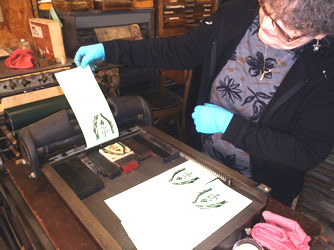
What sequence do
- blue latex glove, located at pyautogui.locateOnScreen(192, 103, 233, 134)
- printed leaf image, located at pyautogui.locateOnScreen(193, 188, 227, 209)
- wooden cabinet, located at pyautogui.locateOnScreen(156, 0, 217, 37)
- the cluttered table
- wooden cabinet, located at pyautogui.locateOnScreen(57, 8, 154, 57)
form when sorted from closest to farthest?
the cluttered table, printed leaf image, located at pyautogui.locateOnScreen(193, 188, 227, 209), blue latex glove, located at pyautogui.locateOnScreen(192, 103, 233, 134), wooden cabinet, located at pyautogui.locateOnScreen(57, 8, 154, 57), wooden cabinet, located at pyautogui.locateOnScreen(156, 0, 217, 37)

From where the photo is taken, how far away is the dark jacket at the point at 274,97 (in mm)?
972

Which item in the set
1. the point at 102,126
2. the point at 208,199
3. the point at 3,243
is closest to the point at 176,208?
the point at 208,199

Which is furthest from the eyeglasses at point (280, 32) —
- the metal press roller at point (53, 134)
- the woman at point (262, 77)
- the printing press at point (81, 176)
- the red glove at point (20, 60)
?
the red glove at point (20, 60)

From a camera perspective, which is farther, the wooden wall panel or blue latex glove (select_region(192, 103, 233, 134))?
the wooden wall panel

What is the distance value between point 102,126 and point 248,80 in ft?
2.01

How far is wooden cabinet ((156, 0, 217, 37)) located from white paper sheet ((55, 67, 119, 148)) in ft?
7.19

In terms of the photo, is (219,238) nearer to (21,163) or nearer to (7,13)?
(21,163)

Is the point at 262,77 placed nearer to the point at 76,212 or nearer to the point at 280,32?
the point at 280,32

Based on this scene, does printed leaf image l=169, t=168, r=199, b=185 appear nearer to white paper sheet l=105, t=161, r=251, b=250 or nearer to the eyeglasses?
white paper sheet l=105, t=161, r=251, b=250

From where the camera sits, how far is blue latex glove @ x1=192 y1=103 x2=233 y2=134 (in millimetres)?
1041

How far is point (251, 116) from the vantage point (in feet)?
3.77

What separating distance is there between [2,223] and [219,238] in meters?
1.40

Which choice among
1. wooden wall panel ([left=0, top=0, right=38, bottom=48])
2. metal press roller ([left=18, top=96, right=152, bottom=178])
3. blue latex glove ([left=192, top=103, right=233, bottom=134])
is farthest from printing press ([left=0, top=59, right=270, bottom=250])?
wooden wall panel ([left=0, top=0, right=38, bottom=48])

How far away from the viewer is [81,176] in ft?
2.82
